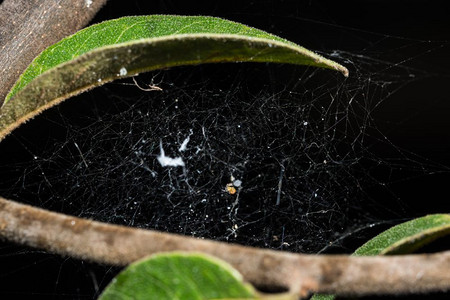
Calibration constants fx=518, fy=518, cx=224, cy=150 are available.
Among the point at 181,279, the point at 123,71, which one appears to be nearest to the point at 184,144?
the point at 123,71

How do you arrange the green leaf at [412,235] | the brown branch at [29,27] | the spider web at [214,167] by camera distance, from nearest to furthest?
the green leaf at [412,235] < the brown branch at [29,27] < the spider web at [214,167]

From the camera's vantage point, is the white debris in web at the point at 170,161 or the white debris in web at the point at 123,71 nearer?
the white debris in web at the point at 123,71

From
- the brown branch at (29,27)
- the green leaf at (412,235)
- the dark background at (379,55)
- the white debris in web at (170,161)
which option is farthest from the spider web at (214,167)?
the green leaf at (412,235)

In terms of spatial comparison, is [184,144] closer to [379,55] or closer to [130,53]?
[379,55]

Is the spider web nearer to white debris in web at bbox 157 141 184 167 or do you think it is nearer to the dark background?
white debris in web at bbox 157 141 184 167

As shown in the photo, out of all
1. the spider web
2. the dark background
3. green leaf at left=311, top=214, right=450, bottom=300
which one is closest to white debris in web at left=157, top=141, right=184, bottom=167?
the spider web

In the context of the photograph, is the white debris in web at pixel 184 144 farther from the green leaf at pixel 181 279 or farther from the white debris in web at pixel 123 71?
the green leaf at pixel 181 279

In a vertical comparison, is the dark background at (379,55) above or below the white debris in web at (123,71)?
below
